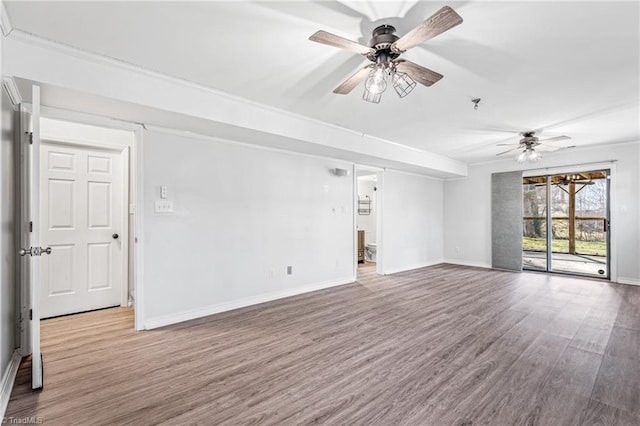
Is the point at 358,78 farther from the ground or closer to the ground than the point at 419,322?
farther from the ground

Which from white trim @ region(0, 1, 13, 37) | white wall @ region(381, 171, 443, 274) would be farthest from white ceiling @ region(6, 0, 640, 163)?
white wall @ region(381, 171, 443, 274)

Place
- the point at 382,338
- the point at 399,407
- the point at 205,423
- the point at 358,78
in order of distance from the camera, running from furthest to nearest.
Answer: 1. the point at 382,338
2. the point at 358,78
3. the point at 399,407
4. the point at 205,423

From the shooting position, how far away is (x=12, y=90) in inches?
88.0

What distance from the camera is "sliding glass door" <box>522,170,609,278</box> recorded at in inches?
237

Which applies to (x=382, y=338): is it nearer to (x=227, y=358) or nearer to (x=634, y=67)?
(x=227, y=358)

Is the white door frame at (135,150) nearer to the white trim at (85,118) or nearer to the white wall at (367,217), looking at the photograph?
the white trim at (85,118)

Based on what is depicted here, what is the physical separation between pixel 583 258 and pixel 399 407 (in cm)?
767

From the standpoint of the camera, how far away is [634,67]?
2508 millimetres

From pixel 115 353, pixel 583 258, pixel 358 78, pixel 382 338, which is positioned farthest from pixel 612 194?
pixel 115 353

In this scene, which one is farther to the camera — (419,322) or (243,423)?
(419,322)

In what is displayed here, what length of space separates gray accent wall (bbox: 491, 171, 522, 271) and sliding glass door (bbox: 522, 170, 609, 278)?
0.32 m

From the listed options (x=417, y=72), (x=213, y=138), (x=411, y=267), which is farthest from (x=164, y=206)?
(x=411, y=267)

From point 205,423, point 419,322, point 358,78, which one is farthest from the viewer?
point 419,322

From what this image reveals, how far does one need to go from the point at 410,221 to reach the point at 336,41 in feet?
17.5
